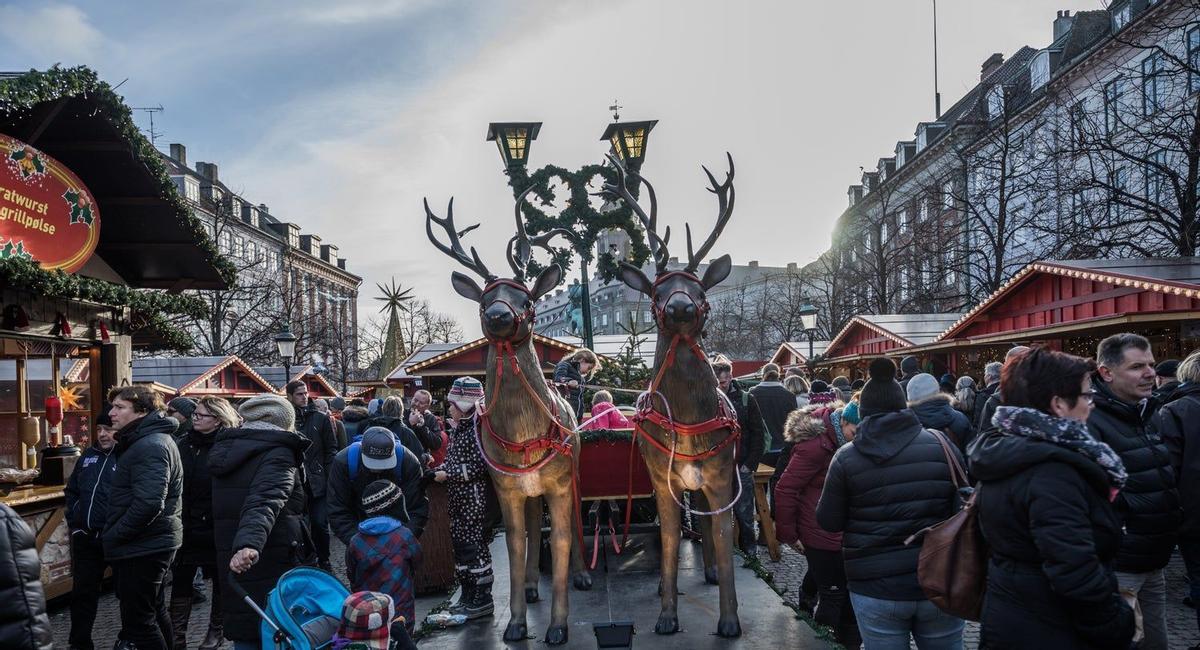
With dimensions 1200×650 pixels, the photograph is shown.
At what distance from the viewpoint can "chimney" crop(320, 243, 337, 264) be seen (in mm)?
69500

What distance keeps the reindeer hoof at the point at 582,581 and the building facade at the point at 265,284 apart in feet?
68.2

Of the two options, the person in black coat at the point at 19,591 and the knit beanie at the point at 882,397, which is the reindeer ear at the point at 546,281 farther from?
the person in black coat at the point at 19,591

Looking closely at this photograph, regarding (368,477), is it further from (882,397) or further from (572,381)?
(572,381)

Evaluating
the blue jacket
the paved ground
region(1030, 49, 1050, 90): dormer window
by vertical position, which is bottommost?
the paved ground

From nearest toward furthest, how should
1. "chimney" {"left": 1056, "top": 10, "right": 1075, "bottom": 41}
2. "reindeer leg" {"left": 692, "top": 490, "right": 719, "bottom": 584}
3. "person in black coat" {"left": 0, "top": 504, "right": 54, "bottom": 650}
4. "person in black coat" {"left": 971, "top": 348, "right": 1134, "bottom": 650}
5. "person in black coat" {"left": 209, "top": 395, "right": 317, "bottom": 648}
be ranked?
"person in black coat" {"left": 0, "top": 504, "right": 54, "bottom": 650} < "person in black coat" {"left": 971, "top": 348, "right": 1134, "bottom": 650} < "person in black coat" {"left": 209, "top": 395, "right": 317, "bottom": 648} < "reindeer leg" {"left": 692, "top": 490, "right": 719, "bottom": 584} < "chimney" {"left": 1056, "top": 10, "right": 1075, "bottom": 41}

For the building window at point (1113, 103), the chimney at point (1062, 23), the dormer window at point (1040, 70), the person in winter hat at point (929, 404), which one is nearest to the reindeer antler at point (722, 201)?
the person in winter hat at point (929, 404)

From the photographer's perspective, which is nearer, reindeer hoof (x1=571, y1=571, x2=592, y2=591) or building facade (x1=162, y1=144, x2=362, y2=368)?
reindeer hoof (x1=571, y1=571, x2=592, y2=591)

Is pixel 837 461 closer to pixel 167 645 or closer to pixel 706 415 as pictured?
pixel 706 415

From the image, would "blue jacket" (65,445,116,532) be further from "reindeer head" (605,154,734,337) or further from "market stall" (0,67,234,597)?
"reindeer head" (605,154,734,337)

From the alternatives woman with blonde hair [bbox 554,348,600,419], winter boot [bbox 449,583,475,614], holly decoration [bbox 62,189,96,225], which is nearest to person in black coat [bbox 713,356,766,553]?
woman with blonde hair [bbox 554,348,600,419]

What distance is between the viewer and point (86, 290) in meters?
9.52

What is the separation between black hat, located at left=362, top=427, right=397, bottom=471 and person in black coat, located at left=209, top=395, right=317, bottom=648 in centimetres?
41

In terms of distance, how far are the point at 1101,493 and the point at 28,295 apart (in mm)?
10607

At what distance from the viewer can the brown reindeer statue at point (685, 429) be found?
5.79 metres
